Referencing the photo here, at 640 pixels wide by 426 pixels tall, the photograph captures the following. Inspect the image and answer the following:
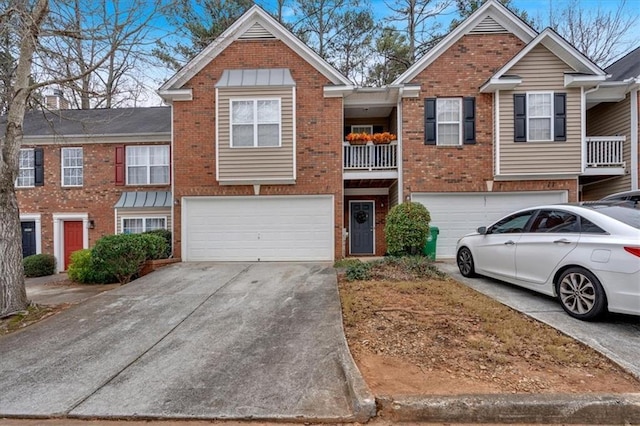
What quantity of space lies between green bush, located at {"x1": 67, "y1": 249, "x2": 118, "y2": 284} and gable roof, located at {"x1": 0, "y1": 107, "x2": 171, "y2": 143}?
4.91 meters

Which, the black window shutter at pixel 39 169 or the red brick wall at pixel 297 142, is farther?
the black window shutter at pixel 39 169

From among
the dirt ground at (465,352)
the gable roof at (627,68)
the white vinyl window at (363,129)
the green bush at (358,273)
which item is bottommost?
the dirt ground at (465,352)

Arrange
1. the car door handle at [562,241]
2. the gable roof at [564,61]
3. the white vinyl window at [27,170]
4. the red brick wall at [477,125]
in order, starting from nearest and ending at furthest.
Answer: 1. the car door handle at [562,241]
2. the gable roof at [564,61]
3. the red brick wall at [477,125]
4. the white vinyl window at [27,170]

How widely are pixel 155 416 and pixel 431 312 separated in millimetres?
3814

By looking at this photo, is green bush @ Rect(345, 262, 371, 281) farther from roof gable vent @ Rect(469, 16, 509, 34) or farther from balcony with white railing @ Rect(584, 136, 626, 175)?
roof gable vent @ Rect(469, 16, 509, 34)

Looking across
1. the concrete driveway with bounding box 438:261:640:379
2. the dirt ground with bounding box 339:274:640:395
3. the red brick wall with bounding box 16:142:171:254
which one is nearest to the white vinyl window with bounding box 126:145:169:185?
the red brick wall with bounding box 16:142:171:254

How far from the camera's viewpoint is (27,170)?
45.1ft

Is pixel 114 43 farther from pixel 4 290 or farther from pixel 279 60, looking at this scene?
pixel 279 60

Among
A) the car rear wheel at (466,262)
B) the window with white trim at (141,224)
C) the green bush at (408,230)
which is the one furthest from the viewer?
the window with white trim at (141,224)

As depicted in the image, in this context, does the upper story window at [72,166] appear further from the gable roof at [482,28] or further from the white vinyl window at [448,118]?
the white vinyl window at [448,118]

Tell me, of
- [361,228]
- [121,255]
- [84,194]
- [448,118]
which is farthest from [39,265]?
[448,118]

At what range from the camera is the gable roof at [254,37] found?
10.8 m

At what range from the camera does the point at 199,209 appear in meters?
11.0

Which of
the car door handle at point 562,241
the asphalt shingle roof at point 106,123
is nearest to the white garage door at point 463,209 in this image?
the car door handle at point 562,241
